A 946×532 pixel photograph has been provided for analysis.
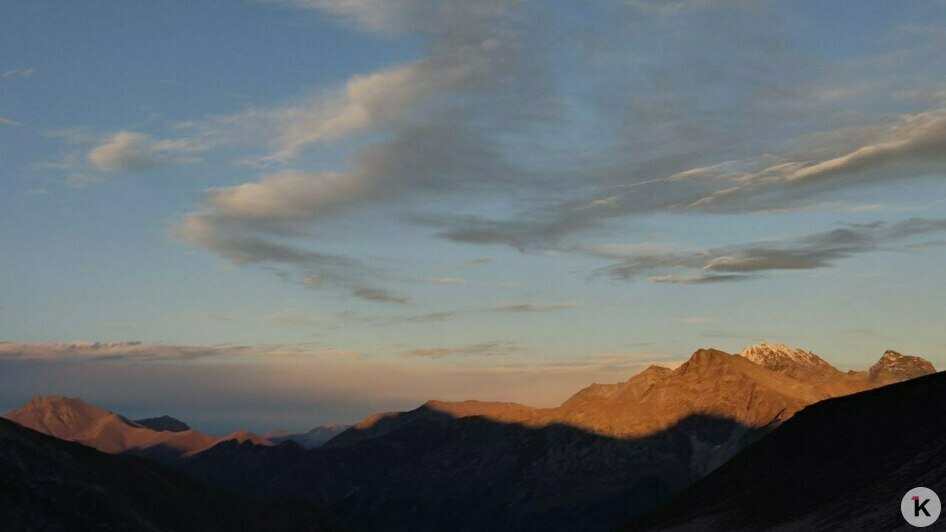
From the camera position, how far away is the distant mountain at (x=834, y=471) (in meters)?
91.4

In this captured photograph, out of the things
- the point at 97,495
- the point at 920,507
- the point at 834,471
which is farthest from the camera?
the point at 97,495

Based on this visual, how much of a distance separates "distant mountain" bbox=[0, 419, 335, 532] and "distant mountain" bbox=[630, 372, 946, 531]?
76378 millimetres

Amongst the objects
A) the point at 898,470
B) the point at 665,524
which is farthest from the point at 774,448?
the point at 898,470

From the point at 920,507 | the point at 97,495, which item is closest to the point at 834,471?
the point at 920,507

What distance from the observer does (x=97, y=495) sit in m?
142

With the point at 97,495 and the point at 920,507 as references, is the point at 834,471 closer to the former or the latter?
the point at 920,507

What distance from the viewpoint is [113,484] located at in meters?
158

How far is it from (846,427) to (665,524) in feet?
82.0

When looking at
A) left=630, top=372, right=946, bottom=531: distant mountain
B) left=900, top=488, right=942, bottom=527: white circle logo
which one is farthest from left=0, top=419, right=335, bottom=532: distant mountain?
left=900, top=488, right=942, bottom=527: white circle logo

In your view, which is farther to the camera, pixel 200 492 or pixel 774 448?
pixel 200 492

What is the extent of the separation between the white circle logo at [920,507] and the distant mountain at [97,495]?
104671 millimetres

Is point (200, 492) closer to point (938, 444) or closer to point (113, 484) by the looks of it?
point (113, 484)

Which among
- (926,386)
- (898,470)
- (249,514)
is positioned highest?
(926,386)

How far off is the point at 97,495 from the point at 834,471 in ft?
334
